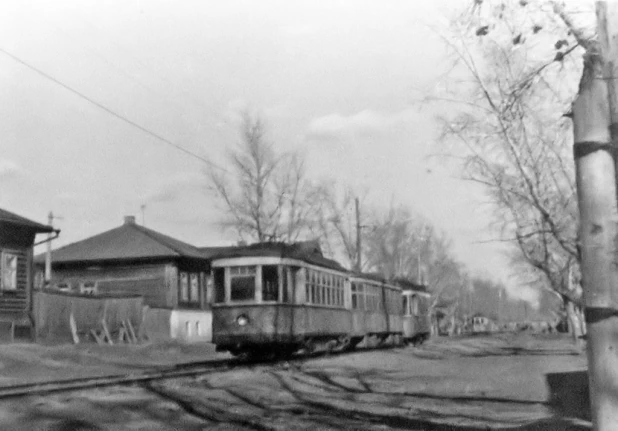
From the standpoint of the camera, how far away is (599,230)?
2914 millimetres

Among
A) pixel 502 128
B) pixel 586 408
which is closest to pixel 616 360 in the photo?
pixel 586 408

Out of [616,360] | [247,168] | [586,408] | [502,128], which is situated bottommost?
[586,408]

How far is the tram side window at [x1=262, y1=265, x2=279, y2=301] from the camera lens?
19469 millimetres

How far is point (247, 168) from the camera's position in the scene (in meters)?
42.2

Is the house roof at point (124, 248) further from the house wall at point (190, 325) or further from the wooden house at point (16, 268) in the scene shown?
the wooden house at point (16, 268)

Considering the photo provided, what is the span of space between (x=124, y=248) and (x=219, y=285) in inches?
942

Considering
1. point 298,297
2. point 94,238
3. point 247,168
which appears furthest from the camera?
point 94,238

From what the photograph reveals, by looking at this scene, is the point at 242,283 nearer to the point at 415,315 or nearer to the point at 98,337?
the point at 98,337

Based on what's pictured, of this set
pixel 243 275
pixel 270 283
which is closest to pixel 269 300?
pixel 270 283

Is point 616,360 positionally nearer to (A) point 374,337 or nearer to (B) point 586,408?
(B) point 586,408

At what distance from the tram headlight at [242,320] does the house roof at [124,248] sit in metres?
21.8

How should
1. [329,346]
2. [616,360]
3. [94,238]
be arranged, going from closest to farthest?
[616,360] → [329,346] → [94,238]

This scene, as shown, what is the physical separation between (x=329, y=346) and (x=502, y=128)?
10.1 meters

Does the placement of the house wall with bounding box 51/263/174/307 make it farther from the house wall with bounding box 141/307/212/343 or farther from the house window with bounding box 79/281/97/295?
the house wall with bounding box 141/307/212/343
